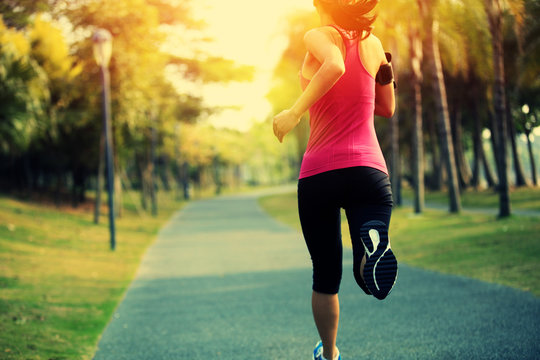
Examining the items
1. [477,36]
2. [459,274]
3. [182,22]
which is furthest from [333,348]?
[182,22]

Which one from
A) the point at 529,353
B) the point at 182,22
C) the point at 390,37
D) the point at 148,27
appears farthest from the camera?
the point at 182,22

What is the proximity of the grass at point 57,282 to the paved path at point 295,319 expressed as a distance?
11.1 inches

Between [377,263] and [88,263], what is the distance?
27.2ft

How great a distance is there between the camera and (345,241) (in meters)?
12.4

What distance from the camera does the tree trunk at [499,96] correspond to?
13.5 m

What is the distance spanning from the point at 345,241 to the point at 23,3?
8787mm

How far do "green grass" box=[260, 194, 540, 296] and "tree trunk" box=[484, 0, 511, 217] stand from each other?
63cm

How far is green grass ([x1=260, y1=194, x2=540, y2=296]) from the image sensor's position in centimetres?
703

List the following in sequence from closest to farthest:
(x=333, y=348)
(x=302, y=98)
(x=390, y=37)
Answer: (x=302, y=98) < (x=333, y=348) < (x=390, y=37)

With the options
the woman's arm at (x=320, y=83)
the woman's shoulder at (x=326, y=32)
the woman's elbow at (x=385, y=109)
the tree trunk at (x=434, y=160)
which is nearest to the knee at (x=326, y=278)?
the woman's arm at (x=320, y=83)

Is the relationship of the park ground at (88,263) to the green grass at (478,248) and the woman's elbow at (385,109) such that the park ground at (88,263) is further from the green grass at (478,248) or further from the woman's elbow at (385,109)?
the woman's elbow at (385,109)

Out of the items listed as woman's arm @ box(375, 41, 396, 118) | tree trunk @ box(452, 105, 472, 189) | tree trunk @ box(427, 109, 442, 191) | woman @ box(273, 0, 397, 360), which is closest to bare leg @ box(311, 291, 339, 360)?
woman @ box(273, 0, 397, 360)

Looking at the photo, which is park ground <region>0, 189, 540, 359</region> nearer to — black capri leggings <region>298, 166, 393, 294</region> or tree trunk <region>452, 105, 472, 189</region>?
black capri leggings <region>298, 166, 393, 294</region>

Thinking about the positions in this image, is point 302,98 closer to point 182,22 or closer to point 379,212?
point 379,212
